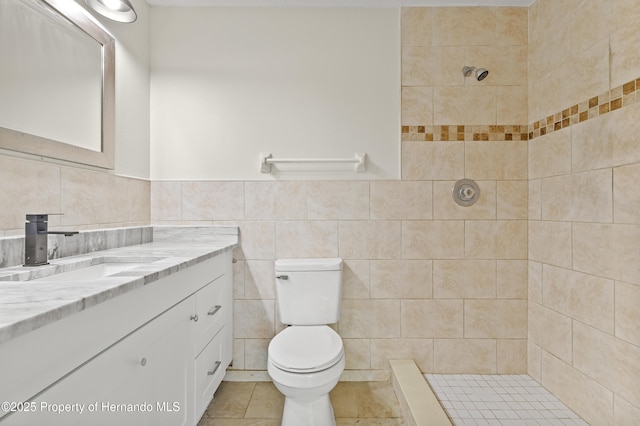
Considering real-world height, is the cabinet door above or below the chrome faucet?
below

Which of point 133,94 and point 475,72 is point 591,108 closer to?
point 475,72

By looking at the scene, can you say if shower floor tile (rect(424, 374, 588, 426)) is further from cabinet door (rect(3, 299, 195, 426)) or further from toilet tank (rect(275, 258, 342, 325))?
cabinet door (rect(3, 299, 195, 426))

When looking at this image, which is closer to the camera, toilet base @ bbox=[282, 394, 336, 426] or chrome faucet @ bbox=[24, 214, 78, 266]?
chrome faucet @ bbox=[24, 214, 78, 266]

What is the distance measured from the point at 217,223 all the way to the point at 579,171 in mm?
1992

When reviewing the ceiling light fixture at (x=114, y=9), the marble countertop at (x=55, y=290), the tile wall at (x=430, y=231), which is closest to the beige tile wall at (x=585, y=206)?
the tile wall at (x=430, y=231)

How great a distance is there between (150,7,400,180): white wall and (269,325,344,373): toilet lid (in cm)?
93

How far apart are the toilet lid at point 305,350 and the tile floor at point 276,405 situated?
1.46 feet

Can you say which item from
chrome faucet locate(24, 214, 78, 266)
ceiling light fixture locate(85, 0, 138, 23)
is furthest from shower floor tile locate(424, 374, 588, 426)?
ceiling light fixture locate(85, 0, 138, 23)

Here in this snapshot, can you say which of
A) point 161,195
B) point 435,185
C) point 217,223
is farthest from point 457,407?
point 161,195

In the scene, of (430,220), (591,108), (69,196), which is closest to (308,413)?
(430,220)

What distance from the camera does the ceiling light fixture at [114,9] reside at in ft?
4.75

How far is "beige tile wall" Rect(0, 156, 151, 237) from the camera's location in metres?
1.26

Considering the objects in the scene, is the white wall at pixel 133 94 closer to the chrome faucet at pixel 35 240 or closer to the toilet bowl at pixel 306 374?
the chrome faucet at pixel 35 240

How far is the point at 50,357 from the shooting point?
2.25 feet
